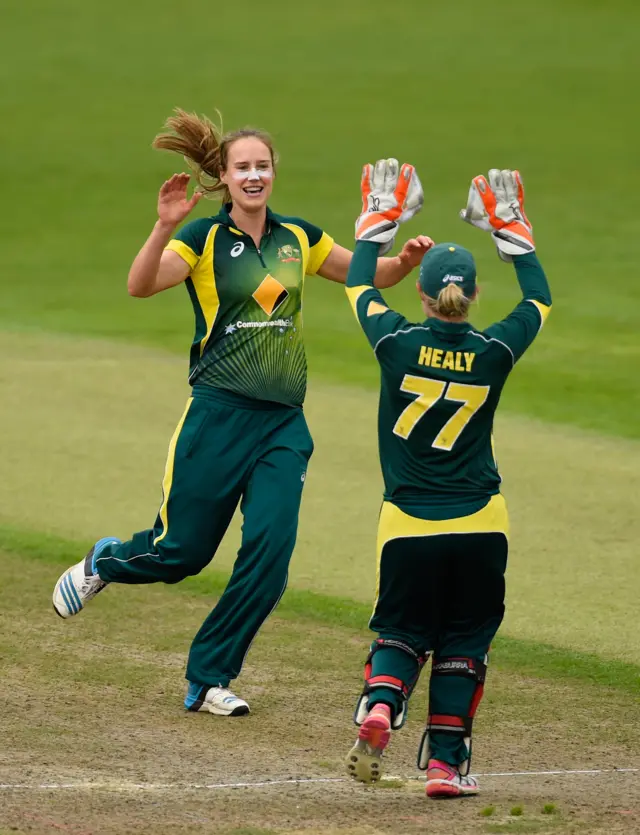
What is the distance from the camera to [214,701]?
21.6 ft

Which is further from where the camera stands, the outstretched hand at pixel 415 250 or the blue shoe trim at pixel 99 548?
the blue shoe trim at pixel 99 548

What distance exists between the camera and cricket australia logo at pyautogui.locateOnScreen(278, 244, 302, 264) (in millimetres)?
6746

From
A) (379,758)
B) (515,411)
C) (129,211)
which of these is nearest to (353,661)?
(379,758)

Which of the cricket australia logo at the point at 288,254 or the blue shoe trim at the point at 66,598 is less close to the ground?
the cricket australia logo at the point at 288,254

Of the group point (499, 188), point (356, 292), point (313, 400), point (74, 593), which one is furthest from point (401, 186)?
point (313, 400)

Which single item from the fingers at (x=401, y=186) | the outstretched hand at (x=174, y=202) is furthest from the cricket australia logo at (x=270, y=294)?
the fingers at (x=401, y=186)

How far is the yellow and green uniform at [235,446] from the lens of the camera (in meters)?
6.58

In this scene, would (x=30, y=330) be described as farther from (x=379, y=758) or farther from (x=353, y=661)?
(x=379, y=758)

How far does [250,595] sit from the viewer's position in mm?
6602

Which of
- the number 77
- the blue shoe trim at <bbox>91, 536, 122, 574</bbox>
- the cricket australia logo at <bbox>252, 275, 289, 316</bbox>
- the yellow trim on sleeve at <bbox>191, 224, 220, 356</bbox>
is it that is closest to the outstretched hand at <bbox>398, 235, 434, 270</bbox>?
the cricket australia logo at <bbox>252, 275, 289, 316</bbox>

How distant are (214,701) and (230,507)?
780 mm

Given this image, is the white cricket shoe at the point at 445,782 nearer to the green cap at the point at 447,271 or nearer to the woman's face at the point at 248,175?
the green cap at the point at 447,271

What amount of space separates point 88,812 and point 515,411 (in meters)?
7.89

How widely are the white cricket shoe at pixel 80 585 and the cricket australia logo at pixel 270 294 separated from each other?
3.92 ft
